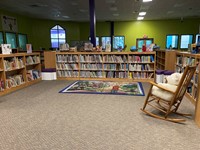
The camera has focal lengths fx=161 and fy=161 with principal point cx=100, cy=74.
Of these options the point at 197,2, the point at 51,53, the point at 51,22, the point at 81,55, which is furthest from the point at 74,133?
the point at 51,22

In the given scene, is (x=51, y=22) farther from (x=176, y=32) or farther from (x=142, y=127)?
(x=142, y=127)

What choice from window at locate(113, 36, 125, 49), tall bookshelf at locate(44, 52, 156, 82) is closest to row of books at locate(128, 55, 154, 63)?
tall bookshelf at locate(44, 52, 156, 82)

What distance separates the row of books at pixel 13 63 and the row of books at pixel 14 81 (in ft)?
0.95

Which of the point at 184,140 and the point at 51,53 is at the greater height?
the point at 51,53

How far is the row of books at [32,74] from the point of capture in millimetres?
5459

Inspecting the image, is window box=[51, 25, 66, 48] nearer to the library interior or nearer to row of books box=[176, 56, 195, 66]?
the library interior

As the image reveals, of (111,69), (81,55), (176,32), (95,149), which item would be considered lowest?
(95,149)

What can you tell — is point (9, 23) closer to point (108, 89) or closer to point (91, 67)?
point (91, 67)

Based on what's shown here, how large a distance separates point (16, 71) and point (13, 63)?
58 centimetres

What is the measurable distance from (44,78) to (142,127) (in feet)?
15.3

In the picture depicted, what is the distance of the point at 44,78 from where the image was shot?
621 cm

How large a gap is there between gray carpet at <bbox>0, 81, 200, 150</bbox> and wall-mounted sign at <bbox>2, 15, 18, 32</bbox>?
708 centimetres

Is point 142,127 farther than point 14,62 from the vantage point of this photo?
No

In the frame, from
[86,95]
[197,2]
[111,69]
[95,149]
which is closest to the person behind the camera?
[95,149]
